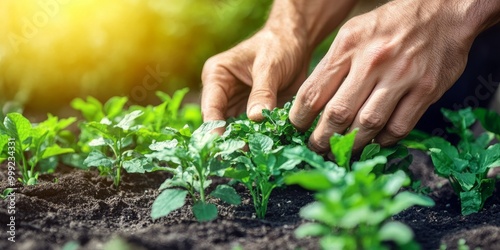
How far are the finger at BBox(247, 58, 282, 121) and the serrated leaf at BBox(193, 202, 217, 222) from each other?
633mm

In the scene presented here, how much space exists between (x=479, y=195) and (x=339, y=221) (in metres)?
1.12

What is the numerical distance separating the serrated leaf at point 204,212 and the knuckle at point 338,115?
644 millimetres

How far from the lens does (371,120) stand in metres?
2.40

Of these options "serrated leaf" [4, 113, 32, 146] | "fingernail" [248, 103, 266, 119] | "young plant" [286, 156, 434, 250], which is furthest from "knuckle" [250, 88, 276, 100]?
"young plant" [286, 156, 434, 250]

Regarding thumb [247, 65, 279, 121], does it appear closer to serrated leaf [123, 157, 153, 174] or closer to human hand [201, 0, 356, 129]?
human hand [201, 0, 356, 129]

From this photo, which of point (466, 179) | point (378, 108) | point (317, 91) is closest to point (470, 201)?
point (466, 179)

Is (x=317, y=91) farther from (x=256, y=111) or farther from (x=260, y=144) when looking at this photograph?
(x=260, y=144)

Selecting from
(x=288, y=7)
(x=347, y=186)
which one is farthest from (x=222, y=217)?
(x=288, y=7)

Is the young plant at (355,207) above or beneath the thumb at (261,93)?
beneath

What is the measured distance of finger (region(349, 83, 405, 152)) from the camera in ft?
7.86

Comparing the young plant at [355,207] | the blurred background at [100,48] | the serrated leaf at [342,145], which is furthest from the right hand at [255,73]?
the blurred background at [100,48]

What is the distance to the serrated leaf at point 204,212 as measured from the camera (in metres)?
2.00

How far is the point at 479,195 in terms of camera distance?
8.07 feet

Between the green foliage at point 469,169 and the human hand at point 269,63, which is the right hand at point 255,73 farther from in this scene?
the green foliage at point 469,169
